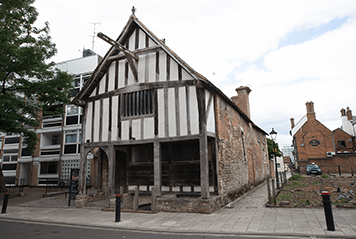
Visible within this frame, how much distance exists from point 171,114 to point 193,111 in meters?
1.05

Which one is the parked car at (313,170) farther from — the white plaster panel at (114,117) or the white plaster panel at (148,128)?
the white plaster panel at (114,117)

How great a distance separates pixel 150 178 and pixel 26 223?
18.7 ft

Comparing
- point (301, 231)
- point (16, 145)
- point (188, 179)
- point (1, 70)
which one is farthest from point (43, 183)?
point (301, 231)

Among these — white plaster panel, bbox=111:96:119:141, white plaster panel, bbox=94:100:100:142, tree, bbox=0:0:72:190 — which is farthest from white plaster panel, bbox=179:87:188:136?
tree, bbox=0:0:72:190

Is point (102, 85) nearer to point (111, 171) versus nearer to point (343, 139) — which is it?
point (111, 171)

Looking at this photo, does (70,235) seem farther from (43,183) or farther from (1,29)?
(43,183)

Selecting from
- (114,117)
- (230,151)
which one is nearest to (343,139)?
(230,151)

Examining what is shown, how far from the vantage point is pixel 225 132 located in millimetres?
11352

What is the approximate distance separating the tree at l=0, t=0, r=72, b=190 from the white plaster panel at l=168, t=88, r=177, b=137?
9.55 meters

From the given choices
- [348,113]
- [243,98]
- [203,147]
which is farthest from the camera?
[348,113]

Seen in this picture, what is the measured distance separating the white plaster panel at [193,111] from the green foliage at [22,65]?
414 inches

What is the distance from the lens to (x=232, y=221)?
7078mm

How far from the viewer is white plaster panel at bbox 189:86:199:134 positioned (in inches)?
368

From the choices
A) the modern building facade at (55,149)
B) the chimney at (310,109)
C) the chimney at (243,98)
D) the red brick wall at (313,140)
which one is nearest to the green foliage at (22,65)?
the modern building facade at (55,149)
